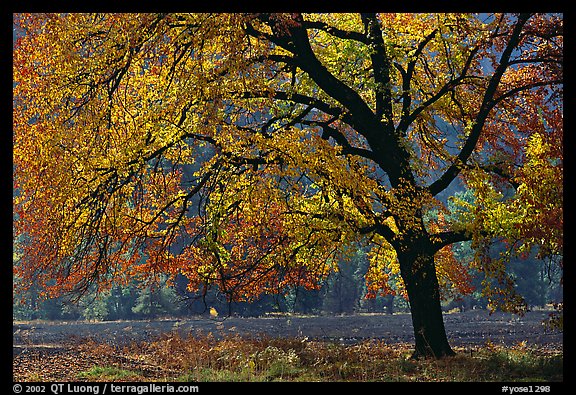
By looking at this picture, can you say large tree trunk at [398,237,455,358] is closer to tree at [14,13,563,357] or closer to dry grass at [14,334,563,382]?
tree at [14,13,563,357]

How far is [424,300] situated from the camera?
58.9 feet

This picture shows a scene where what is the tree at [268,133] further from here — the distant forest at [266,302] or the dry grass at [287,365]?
the distant forest at [266,302]

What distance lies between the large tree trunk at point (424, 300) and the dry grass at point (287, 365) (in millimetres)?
572

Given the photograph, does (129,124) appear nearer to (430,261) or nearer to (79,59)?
(79,59)

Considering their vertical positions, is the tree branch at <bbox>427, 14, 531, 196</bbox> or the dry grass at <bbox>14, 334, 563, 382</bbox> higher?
the tree branch at <bbox>427, 14, 531, 196</bbox>

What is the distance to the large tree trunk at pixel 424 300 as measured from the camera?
1784 centimetres

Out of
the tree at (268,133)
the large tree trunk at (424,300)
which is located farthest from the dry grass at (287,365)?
the tree at (268,133)

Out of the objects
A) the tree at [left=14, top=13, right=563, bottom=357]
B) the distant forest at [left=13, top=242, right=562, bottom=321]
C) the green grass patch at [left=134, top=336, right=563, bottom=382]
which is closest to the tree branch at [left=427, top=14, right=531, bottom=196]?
the tree at [left=14, top=13, right=563, bottom=357]

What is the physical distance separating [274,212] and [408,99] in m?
5.80

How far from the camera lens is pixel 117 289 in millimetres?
62656

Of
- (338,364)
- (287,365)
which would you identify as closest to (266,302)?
(287,365)

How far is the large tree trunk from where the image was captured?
17.8 metres

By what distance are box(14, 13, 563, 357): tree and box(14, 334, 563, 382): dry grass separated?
1442 mm
